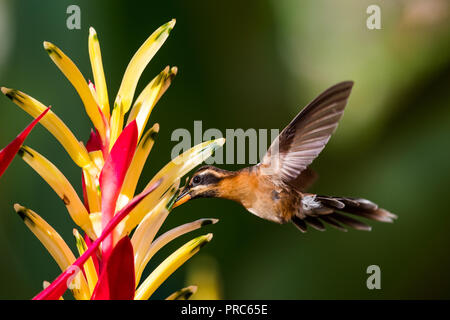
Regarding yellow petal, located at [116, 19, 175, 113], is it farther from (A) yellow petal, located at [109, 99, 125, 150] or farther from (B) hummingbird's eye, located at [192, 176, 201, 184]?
(B) hummingbird's eye, located at [192, 176, 201, 184]

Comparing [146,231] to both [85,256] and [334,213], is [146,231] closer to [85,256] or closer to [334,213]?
[85,256]

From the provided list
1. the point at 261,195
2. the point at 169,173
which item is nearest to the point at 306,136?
the point at 261,195

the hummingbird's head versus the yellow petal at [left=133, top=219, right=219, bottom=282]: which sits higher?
the hummingbird's head

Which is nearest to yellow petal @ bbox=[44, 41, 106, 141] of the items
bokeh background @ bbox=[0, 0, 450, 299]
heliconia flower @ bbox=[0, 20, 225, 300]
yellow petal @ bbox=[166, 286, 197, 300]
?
heliconia flower @ bbox=[0, 20, 225, 300]

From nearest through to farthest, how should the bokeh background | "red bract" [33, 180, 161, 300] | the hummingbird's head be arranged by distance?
"red bract" [33, 180, 161, 300] < the hummingbird's head < the bokeh background

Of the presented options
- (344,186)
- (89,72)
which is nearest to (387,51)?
(344,186)

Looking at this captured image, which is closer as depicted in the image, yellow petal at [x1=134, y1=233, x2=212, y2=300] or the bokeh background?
yellow petal at [x1=134, y1=233, x2=212, y2=300]

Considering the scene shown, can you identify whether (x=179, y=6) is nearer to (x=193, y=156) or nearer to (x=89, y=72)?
(x=89, y=72)
